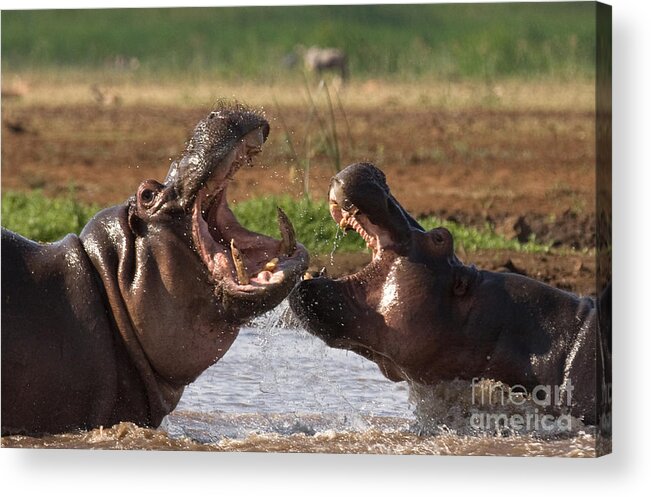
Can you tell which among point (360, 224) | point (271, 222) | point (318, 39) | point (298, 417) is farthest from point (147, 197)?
point (271, 222)

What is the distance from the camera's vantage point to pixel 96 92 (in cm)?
1337

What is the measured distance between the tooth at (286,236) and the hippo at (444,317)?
1.21 ft

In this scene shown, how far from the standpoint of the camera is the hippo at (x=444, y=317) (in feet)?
26.9

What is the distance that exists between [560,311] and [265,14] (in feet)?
7.05

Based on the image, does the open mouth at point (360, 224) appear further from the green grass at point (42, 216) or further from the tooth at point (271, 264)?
the green grass at point (42, 216)

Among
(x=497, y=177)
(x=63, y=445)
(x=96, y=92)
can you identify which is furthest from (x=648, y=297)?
(x=96, y=92)

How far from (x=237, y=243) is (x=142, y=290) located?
43cm

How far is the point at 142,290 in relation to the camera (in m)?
8.05

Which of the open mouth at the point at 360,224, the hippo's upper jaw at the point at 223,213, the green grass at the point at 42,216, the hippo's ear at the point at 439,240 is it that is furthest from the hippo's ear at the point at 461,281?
the green grass at the point at 42,216

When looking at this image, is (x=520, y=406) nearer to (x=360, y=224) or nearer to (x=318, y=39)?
(x=360, y=224)

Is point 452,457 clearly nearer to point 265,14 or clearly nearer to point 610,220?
point 610,220

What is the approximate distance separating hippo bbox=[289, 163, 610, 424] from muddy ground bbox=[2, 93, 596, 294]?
2581mm

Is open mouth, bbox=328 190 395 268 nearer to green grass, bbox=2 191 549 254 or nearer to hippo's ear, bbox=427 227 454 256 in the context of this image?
hippo's ear, bbox=427 227 454 256

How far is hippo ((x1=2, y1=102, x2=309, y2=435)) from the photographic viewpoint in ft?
26.1
